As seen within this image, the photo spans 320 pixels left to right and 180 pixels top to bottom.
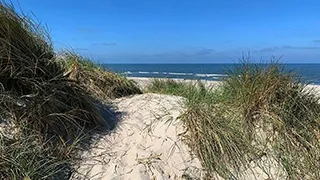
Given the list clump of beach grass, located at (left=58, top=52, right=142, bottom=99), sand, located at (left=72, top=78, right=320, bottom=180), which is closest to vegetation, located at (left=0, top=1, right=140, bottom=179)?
sand, located at (left=72, top=78, right=320, bottom=180)

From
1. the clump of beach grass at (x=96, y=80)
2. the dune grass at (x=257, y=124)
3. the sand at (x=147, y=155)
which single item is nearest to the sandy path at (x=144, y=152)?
the sand at (x=147, y=155)

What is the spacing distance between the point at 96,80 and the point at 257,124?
3047 mm

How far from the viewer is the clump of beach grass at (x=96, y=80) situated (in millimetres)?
5623

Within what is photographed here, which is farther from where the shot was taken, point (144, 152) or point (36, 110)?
point (144, 152)

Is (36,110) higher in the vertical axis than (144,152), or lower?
higher

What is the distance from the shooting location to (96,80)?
6.07 meters

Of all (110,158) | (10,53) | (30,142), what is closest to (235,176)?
(110,158)

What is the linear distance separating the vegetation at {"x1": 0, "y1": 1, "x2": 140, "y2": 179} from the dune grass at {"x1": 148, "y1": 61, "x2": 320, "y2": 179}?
51.5 inches

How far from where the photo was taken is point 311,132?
4.14m

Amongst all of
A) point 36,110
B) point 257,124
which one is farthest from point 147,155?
point 257,124

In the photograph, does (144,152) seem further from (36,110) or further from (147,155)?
(36,110)

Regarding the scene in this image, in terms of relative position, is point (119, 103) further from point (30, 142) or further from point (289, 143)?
point (289, 143)

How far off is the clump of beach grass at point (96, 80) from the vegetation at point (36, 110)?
120cm

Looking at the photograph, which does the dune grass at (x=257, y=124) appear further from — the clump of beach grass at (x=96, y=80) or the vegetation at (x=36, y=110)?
the clump of beach grass at (x=96, y=80)
